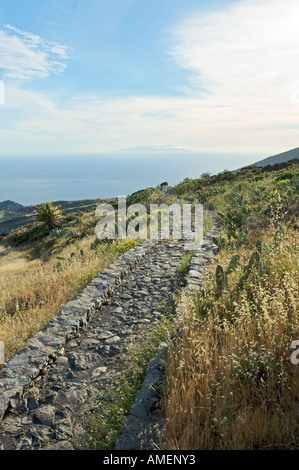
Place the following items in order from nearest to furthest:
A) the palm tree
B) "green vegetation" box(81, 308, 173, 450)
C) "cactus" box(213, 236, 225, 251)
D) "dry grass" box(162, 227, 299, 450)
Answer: "dry grass" box(162, 227, 299, 450), "green vegetation" box(81, 308, 173, 450), "cactus" box(213, 236, 225, 251), the palm tree

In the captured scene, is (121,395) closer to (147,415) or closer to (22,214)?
(147,415)

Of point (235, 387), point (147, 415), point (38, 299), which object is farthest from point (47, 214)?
point (235, 387)

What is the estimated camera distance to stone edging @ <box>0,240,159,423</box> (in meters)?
3.92

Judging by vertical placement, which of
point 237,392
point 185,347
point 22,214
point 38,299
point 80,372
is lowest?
point 80,372

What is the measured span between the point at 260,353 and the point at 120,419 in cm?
152

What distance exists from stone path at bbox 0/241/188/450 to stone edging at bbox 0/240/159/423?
0.33 ft

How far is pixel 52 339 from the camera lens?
192 inches

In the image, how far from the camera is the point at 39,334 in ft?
16.4

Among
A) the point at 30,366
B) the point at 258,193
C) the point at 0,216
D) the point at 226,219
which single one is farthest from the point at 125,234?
the point at 0,216

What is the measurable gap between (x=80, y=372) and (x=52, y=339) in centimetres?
77

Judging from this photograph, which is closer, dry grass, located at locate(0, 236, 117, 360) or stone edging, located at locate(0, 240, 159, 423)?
stone edging, located at locate(0, 240, 159, 423)

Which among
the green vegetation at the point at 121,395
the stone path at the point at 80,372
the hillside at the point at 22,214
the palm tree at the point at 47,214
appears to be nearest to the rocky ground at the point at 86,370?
the stone path at the point at 80,372

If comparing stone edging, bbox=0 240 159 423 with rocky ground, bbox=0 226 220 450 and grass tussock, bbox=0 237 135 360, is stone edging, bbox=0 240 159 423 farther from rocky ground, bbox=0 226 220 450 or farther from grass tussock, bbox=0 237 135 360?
grass tussock, bbox=0 237 135 360

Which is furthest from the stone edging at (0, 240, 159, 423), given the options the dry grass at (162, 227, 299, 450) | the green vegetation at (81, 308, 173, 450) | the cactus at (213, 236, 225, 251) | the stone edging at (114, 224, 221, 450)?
the cactus at (213, 236, 225, 251)
